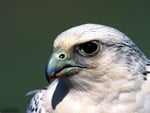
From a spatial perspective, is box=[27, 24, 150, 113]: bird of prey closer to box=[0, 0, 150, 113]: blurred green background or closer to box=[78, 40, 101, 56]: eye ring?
box=[78, 40, 101, 56]: eye ring

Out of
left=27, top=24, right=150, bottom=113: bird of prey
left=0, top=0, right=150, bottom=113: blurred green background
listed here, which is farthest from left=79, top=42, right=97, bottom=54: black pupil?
left=0, top=0, right=150, bottom=113: blurred green background

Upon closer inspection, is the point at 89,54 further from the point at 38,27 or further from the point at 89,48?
the point at 38,27

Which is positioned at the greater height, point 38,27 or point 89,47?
point 38,27

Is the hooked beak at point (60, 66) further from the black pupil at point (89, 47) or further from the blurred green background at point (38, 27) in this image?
the blurred green background at point (38, 27)

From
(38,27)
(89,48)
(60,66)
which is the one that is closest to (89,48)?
(89,48)

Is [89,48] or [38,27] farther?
[38,27]

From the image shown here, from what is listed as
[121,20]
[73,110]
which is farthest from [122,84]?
[121,20]

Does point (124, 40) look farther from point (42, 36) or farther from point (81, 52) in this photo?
point (42, 36)
